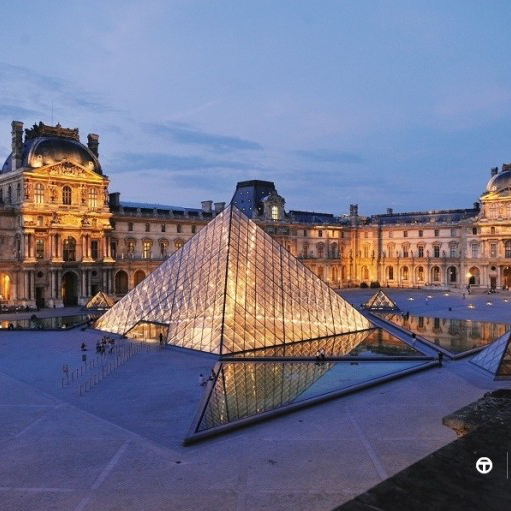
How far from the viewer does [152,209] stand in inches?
2148

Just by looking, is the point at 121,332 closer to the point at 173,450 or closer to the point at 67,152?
the point at 173,450

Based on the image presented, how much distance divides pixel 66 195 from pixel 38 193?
247 centimetres

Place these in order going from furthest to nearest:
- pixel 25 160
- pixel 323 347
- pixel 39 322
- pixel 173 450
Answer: pixel 25 160 → pixel 39 322 → pixel 323 347 → pixel 173 450

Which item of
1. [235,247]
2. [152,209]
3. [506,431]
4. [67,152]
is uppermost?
[67,152]

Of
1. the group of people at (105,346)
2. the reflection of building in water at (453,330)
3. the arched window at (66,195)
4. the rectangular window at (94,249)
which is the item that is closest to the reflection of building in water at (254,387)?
the group of people at (105,346)

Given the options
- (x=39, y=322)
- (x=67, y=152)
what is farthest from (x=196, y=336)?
(x=67, y=152)

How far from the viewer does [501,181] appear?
58.8 m

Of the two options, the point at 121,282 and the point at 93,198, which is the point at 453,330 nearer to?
the point at 93,198

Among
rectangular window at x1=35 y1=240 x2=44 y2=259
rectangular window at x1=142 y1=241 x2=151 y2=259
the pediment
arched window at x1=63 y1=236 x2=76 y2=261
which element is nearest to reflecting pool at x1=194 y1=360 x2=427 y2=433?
rectangular window at x1=35 y1=240 x2=44 y2=259

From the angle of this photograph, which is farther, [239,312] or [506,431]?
[239,312]

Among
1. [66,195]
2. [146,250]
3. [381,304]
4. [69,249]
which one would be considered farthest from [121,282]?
[381,304]

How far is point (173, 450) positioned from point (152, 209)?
44.1m

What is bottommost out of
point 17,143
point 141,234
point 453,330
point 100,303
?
point 453,330

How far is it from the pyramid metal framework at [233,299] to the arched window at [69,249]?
1569cm
